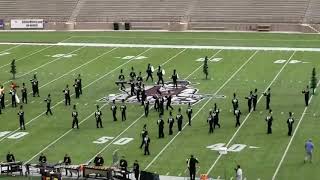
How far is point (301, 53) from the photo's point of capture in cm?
4688

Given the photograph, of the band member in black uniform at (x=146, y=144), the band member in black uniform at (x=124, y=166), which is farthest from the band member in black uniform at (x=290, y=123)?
the band member in black uniform at (x=124, y=166)

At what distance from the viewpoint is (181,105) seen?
115 feet

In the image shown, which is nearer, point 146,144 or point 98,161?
point 98,161

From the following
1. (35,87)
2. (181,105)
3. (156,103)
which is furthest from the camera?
(35,87)

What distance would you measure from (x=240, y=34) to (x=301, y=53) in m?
9.80

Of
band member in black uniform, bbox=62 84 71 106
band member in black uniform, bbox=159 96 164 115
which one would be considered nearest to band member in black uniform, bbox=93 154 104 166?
band member in black uniform, bbox=159 96 164 115

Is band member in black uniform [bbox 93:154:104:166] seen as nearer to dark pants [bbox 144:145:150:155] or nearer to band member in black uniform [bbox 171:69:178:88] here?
dark pants [bbox 144:145:150:155]

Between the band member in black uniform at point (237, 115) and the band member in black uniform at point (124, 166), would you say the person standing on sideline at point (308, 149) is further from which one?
the band member in black uniform at point (124, 166)

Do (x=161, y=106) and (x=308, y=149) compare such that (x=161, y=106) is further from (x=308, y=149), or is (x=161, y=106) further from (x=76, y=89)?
(x=308, y=149)

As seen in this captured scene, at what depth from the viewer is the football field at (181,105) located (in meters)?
27.5

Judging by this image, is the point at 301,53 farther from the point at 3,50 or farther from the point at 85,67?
the point at 3,50

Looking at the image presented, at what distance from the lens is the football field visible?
2752 cm

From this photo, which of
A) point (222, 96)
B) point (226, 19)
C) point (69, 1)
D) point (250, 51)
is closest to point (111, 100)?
point (222, 96)

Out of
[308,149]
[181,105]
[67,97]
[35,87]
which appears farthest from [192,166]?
[35,87]
